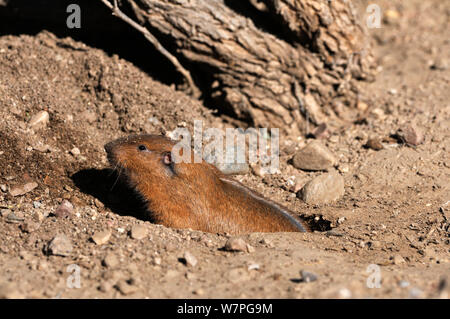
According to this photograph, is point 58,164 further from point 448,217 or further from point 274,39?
point 448,217

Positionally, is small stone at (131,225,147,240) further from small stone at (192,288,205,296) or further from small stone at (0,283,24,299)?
small stone at (0,283,24,299)

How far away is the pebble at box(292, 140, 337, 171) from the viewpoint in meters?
6.22

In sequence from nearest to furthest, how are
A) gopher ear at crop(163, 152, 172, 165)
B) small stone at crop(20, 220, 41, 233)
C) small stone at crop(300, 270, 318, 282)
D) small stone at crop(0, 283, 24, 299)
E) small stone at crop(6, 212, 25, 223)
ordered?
small stone at crop(0, 283, 24, 299) → small stone at crop(300, 270, 318, 282) → small stone at crop(20, 220, 41, 233) → small stone at crop(6, 212, 25, 223) → gopher ear at crop(163, 152, 172, 165)

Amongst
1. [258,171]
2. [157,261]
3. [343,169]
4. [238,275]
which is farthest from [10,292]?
[343,169]

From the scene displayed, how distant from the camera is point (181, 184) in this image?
5.22 m

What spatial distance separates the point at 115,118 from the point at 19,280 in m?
2.98

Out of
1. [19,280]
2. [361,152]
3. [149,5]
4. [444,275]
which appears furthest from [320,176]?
[19,280]

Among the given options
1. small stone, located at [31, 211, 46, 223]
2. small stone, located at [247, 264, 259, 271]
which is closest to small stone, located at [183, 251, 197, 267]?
small stone, located at [247, 264, 259, 271]

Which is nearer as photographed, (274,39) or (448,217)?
(448,217)

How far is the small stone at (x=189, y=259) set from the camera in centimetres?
387

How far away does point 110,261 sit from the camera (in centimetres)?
379

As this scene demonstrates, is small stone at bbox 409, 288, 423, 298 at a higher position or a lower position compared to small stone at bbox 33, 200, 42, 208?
higher

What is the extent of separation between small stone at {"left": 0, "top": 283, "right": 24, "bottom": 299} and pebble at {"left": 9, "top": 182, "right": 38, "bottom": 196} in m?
1.81

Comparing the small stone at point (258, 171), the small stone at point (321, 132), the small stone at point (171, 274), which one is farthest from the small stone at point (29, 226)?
the small stone at point (321, 132)
